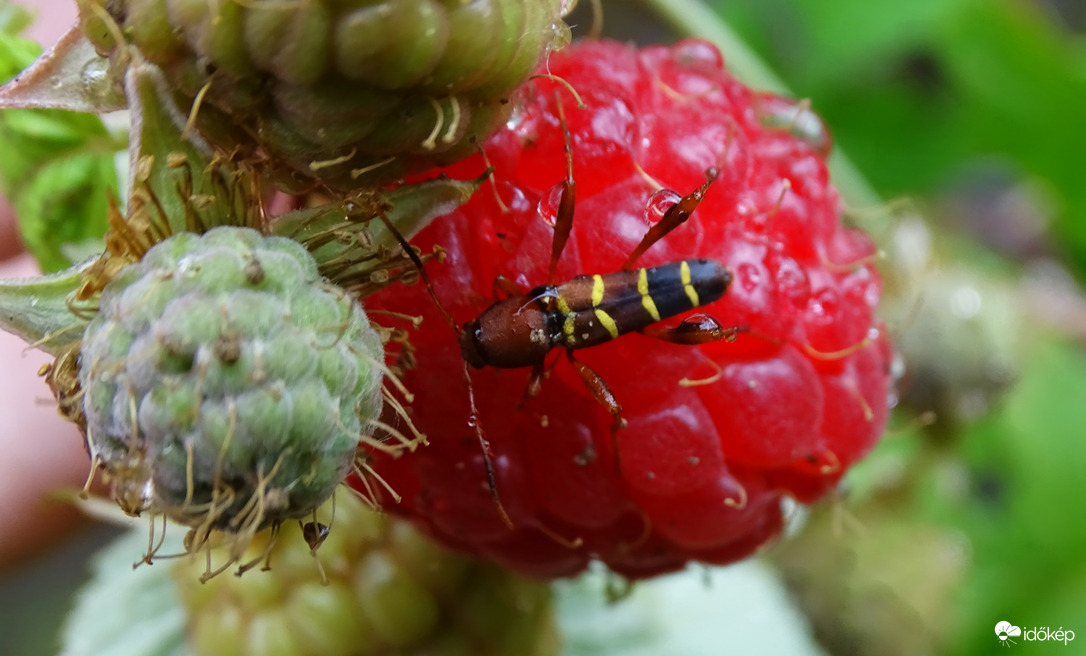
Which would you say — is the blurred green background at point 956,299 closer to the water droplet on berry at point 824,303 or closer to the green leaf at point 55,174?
the water droplet on berry at point 824,303

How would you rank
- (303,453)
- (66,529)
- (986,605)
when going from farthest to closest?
(986,605) → (66,529) → (303,453)

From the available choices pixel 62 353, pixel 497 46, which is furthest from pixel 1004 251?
pixel 62 353

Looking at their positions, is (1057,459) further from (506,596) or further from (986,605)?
(506,596)

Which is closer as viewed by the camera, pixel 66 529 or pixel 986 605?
pixel 66 529

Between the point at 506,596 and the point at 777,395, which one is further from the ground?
the point at 777,395

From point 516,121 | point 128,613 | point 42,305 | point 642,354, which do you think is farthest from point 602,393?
point 128,613

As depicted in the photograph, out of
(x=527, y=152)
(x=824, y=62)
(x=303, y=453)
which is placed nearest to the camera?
(x=303, y=453)
